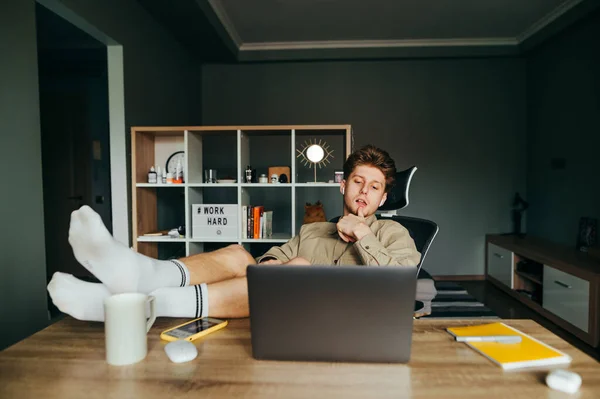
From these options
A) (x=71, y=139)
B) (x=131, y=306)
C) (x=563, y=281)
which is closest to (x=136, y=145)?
(x=71, y=139)

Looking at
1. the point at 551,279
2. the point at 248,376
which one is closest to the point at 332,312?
the point at 248,376

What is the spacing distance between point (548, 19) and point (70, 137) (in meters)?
5.05

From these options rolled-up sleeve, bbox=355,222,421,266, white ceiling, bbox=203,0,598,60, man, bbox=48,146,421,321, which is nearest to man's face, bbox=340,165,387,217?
man, bbox=48,146,421,321

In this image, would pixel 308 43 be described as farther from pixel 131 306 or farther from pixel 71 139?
pixel 131 306

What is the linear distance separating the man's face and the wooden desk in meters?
0.74

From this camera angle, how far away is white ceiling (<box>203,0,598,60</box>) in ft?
12.1

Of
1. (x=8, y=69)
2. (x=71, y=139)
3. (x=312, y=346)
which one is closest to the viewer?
(x=312, y=346)

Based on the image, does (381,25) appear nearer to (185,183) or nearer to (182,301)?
(185,183)

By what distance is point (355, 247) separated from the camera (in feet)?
4.92

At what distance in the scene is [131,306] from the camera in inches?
34.1

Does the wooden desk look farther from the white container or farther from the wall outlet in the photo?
the wall outlet

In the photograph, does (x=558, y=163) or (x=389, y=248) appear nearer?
(x=389, y=248)

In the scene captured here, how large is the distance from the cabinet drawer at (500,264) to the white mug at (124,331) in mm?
4002

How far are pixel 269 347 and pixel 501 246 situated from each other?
4.07 m
